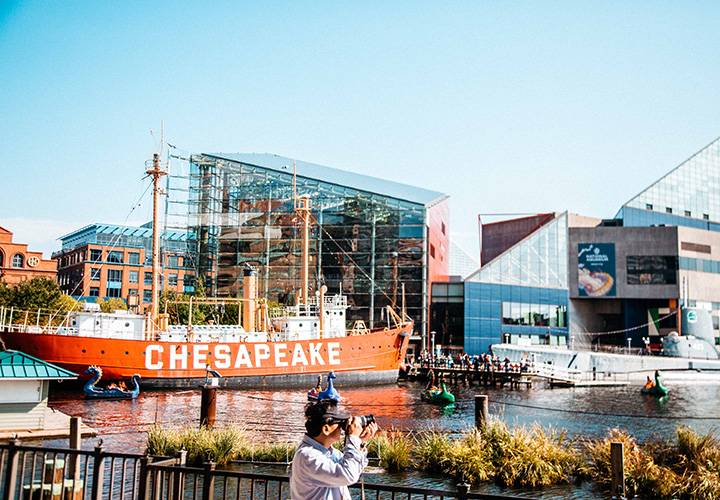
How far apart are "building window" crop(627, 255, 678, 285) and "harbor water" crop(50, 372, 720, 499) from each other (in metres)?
31.8

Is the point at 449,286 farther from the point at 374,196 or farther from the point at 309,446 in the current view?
the point at 309,446

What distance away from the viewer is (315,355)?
145 feet

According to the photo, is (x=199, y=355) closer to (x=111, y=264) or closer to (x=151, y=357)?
(x=151, y=357)

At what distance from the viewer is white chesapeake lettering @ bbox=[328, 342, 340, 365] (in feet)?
147

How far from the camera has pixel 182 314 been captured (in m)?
59.1

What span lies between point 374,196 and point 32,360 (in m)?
49.3

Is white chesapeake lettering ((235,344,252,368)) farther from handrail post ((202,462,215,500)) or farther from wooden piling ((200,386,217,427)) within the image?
handrail post ((202,462,215,500))

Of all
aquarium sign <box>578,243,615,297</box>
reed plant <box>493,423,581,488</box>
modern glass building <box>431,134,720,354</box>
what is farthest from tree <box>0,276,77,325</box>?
aquarium sign <box>578,243,615,297</box>

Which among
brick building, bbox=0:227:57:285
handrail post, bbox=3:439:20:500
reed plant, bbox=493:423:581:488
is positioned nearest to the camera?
handrail post, bbox=3:439:20:500

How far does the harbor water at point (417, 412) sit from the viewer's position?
2155cm

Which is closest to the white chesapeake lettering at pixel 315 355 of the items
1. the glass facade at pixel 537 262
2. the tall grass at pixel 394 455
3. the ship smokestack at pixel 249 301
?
the ship smokestack at pixel 249 301

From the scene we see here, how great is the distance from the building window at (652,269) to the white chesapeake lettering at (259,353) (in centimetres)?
5444

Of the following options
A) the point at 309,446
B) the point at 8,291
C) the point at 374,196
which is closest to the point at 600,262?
the point at 374,196

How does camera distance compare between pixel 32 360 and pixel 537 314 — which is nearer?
pixel 32 360
